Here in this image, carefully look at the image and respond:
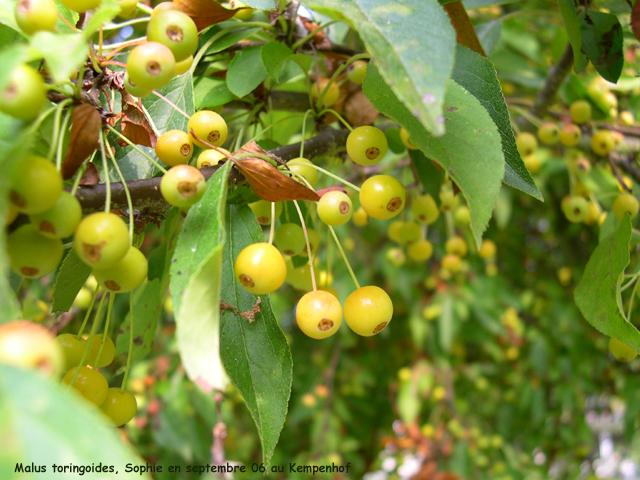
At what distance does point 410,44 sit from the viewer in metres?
0.53

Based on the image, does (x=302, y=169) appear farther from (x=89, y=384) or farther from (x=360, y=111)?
(x=89, y=384)

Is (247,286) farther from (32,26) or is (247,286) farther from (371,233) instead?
(371,233)

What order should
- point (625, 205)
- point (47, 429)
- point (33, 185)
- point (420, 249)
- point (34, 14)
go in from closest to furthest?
1. point (47, 429)
2. point (33, 185)
3. point (34, 14)
4. point (625, 205)
5. point (420, 249)

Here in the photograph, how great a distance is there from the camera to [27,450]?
298 millimetres

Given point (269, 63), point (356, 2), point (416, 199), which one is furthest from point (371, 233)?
point (356, 2)

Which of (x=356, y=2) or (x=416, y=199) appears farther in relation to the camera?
(x=416, y=199)

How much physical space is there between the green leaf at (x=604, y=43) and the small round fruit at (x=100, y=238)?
1.04 metres

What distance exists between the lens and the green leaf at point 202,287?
484mm

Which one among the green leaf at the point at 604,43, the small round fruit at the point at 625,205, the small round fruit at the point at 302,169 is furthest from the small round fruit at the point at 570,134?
the small round fruit at the point at 302,169

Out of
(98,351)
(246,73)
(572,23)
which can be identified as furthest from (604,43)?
(98,351)

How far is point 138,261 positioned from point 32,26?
34cm

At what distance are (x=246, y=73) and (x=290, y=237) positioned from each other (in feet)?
1.17

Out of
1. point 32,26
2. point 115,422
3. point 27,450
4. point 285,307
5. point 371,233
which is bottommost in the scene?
point 285,307

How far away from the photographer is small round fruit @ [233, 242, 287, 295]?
65 cm
